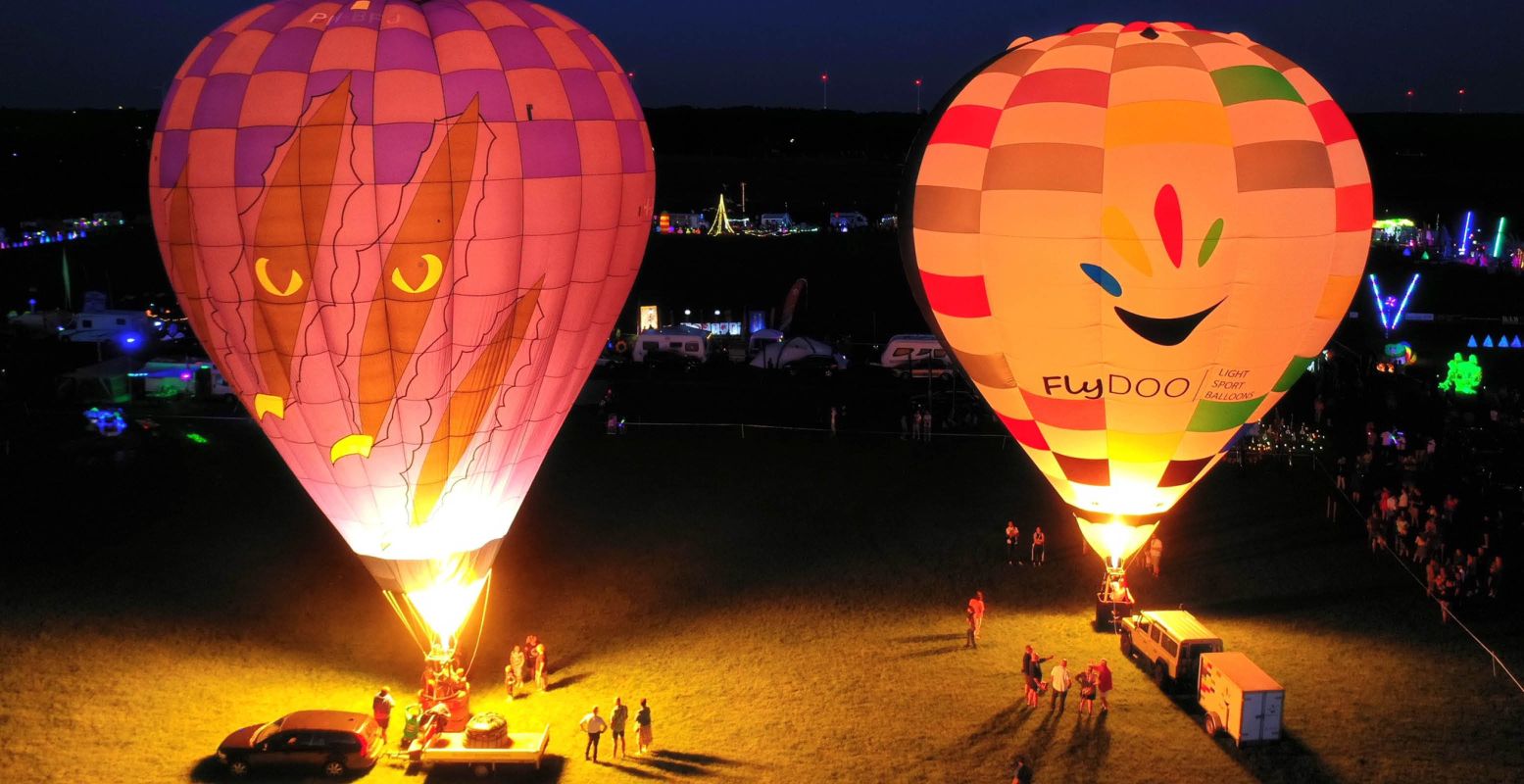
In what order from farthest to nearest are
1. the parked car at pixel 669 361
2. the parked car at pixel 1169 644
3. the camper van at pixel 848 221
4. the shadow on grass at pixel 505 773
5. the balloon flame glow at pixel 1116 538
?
the camper van at pixel 848 221
the parked car at pixel 669 361
the balloon flame glow at pixel 1116 538
the parked car at pixel 1169 644
the shadow on grass at pixel 505 773

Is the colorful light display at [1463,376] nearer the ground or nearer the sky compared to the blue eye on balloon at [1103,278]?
nearer the ground

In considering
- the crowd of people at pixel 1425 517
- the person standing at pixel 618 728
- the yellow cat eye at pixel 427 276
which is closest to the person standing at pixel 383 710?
the person standing at pixel 618 728

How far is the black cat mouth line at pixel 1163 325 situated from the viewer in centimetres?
918

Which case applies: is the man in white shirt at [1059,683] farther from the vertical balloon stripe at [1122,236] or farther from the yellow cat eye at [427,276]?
the yellow cat eye at [427,276]

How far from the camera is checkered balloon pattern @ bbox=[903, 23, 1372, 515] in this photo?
893 centimetres

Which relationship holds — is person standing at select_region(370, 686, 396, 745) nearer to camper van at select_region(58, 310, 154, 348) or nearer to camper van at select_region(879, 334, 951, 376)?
camper van at select_region(879, 334, 951, 376)

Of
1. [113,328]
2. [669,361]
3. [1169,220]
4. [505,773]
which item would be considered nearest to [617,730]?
[505,773]

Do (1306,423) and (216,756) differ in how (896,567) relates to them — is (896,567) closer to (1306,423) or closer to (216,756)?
(216,756)

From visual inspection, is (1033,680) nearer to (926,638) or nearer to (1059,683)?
(1059,683)

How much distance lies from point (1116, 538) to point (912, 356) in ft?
35.8

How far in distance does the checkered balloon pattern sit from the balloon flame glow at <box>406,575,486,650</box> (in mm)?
4421

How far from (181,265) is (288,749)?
3409mm

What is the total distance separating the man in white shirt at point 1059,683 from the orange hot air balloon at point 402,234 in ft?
14.4

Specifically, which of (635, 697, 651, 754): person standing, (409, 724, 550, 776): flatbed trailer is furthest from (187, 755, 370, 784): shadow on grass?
(635, 697, 651, 754): person standing
